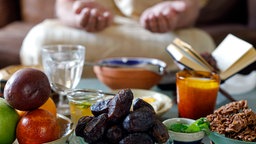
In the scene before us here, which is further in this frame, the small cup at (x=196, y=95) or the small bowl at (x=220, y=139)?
the small cup at (x=196, y=95)

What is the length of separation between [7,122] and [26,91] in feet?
0.21

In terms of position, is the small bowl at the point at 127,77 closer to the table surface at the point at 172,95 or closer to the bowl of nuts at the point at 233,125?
the table surface at the point at 172,95

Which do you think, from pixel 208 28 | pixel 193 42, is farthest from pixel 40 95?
pixel 208 28

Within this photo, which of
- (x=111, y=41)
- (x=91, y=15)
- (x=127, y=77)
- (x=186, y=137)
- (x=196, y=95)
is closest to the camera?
(x=186, y=137)

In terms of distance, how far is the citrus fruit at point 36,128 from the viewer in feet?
2.36

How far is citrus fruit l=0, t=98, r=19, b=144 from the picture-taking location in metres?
0.72

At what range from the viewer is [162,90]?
1.25 meters

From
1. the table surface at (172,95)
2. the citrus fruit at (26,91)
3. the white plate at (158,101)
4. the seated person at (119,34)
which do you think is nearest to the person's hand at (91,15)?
the seated person at (119,34)

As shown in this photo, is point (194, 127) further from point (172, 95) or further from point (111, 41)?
point (111, 41)

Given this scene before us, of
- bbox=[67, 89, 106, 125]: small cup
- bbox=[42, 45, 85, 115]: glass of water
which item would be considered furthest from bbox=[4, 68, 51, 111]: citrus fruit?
bbox=[42, 45, 85, 115]: glass of water

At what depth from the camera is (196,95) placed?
0.98 metres

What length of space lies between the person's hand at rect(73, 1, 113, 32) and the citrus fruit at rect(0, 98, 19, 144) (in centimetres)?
81

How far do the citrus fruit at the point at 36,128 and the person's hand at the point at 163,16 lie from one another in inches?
34.6

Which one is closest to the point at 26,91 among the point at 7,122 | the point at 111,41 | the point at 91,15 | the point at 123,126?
the point at 7,122
